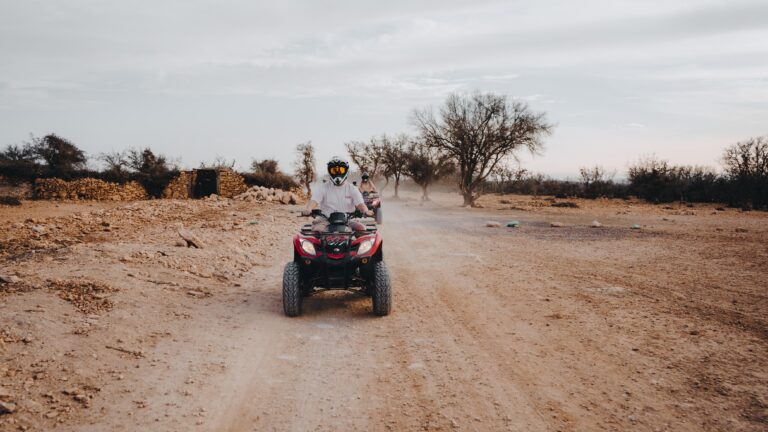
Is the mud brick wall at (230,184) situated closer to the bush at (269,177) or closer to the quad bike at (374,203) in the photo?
the bush at (269,177)

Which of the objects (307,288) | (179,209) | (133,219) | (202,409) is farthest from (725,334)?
(179,209)

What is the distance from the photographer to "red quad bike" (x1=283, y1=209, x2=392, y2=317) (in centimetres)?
634

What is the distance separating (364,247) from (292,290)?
3.65 feet

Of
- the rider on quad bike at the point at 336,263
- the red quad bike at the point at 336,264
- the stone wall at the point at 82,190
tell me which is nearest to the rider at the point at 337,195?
the rider on quad bike at the point at 336,263

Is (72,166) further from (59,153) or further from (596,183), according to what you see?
(596,183)

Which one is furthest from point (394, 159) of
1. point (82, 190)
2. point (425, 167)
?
point (82, 190)

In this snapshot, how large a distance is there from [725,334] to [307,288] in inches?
211

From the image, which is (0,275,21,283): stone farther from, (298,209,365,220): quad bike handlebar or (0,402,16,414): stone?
(298,209,365,220): quad bike handlebar

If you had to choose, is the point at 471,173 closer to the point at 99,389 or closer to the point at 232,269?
the point at 232,269

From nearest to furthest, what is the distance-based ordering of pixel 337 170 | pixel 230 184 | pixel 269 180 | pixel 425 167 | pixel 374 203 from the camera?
pixel 337 170
pixel 374 203
pixel 230 184
pixel 269 180
pixel 425 167

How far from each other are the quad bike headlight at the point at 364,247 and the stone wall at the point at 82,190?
2509cm

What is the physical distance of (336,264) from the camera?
630 cm

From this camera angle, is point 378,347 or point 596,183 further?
point 596,183

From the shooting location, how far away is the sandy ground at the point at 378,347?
3.87 m
